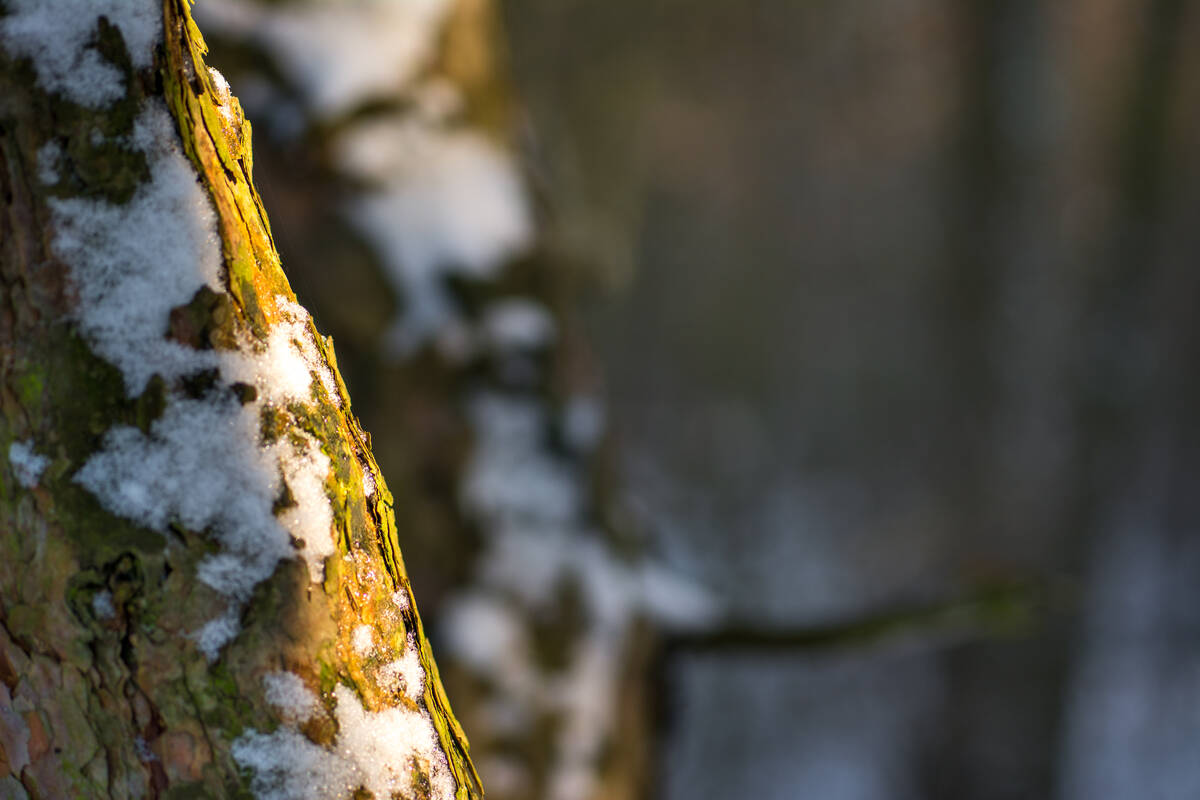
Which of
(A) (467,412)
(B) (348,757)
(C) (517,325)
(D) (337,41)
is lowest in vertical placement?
(B) (348,757)

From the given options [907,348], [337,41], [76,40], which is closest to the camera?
[76,40]

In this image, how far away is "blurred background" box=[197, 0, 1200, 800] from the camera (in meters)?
1.38

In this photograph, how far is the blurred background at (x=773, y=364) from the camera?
4.53 ft

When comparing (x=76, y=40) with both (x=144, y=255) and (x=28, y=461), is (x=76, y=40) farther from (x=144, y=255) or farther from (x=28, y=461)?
(x=28, y=461)

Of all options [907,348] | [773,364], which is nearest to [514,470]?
[773,364]

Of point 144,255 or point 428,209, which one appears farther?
point 428,209

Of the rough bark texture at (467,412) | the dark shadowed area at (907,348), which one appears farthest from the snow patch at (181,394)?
the dark shadowed area at (907,348)

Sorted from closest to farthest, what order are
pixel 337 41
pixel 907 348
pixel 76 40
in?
pixel 76 40 → pixel 337 41 → pixel 907 348

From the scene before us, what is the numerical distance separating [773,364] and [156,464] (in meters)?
7.71

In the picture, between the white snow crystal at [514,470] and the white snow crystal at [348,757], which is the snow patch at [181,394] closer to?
the white snow crystal at [348,757]

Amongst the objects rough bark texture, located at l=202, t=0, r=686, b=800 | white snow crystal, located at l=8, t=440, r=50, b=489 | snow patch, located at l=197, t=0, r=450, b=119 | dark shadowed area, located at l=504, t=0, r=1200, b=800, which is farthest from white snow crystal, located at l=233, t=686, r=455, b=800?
dark shadowed area, located at l=504, t=0, r=1200, b=800

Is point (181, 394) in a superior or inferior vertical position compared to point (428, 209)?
inferior

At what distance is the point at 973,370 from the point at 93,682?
17.3 feet

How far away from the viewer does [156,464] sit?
1.55 feet
